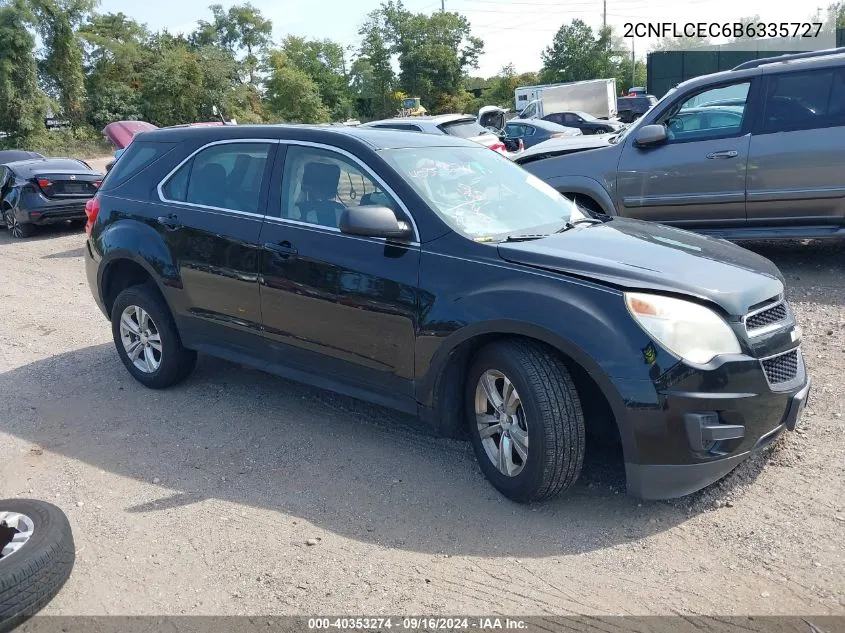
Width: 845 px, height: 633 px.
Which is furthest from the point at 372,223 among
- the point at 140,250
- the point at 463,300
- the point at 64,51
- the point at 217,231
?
the point at 64,51

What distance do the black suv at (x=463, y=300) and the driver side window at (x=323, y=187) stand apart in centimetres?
1

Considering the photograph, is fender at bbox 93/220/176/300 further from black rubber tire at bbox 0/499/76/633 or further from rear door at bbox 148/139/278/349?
black rubber tire at bbox 0/499/76/633

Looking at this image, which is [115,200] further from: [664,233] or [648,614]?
[648,614]

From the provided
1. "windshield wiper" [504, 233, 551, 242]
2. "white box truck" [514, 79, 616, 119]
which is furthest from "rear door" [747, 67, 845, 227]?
"white box truck" [514, 79, 616, 119]

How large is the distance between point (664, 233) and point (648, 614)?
228 centimetres

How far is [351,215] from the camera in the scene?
12.8ft

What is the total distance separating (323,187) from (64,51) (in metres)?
48.0

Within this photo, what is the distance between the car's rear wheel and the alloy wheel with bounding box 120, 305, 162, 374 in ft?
32.0

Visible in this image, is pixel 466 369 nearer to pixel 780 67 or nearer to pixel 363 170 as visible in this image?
pixel 363 170

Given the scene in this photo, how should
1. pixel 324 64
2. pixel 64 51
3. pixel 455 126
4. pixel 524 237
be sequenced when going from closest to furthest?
pixel 524 237, pixel 455 126, pixel 64 51, pixel 324 64

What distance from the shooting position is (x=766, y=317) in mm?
3617

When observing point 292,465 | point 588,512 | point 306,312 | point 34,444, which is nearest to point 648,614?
point 588,512

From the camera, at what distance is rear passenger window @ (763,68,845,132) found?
7.12 meters

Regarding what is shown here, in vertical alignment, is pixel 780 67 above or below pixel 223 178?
above
